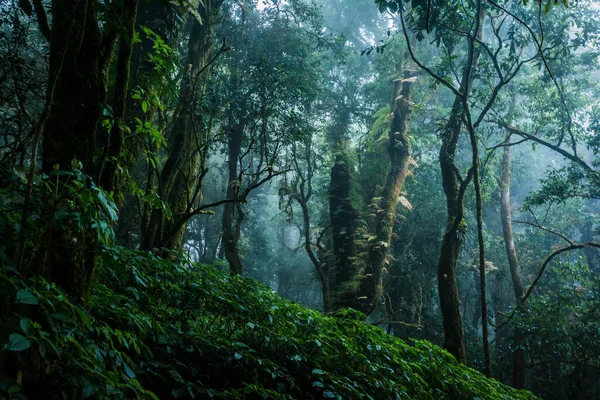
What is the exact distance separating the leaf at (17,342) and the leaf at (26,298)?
12 centimetres

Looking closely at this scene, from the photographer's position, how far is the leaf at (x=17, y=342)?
4.04 feet

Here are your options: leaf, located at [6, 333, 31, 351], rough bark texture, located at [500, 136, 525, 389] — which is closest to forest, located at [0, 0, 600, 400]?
leaf, located at [6, 333, 31, 351]

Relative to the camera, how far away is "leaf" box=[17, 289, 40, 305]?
53.7 inches

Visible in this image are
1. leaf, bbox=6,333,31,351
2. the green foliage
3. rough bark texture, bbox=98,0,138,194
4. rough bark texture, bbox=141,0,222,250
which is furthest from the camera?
rough bark texture, bbox=141,0,222,250

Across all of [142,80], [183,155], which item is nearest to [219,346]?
[142,80]

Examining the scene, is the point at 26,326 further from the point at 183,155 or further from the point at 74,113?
the point at 183,155

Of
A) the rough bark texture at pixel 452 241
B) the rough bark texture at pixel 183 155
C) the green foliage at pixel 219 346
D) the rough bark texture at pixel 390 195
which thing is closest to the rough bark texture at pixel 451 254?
the rough bark texture at pixel 452 241

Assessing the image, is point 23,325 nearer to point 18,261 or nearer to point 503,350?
point 18,261

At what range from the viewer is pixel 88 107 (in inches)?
83.2

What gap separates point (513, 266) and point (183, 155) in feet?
42.7

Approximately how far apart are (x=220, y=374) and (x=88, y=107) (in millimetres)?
1953

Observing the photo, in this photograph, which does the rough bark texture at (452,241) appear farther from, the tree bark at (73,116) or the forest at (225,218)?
Answer: the tree bark at (73,116)

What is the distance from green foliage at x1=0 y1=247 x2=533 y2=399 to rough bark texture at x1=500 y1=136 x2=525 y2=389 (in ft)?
18.4

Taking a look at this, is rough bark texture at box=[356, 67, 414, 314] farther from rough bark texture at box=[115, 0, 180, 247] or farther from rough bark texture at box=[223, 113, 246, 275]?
rough bark texture at box=[115, 0, 180, 247]
